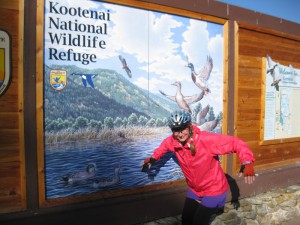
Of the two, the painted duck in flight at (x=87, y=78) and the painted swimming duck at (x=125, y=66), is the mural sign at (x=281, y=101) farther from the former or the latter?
the painted duck in flight at (x=87, y=78)

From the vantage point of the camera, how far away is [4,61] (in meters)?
3.48

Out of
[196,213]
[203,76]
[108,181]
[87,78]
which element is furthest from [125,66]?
[196,213]

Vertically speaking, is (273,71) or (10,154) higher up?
(273,71)

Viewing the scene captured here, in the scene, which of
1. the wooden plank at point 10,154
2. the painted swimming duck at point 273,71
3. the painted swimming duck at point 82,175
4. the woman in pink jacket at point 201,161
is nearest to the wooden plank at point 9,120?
the wooden plank at point 10,154

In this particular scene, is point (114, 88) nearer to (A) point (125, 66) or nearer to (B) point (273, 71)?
(A) point (125, 66)

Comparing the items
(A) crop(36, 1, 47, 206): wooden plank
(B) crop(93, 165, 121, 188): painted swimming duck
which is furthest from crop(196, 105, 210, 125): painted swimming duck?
(A) crop(36, 1, 47, 206): wooden plank

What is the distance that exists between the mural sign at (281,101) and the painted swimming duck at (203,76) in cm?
149

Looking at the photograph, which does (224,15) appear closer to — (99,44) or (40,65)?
(99,44)

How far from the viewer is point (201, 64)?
506 cm

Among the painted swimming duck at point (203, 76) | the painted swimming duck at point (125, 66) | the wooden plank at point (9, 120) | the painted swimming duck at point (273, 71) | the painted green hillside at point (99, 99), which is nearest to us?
the wooden plank at point (9, 120)

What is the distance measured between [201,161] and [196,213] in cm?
57

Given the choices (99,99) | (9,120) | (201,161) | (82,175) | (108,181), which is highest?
(99,99)

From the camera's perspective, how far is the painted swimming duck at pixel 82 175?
12.8 feet

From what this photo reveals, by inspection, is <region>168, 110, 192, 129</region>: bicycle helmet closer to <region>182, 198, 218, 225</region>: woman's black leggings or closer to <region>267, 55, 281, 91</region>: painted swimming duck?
<region>182, 198, 218, 225</region>: woman's black leggings
